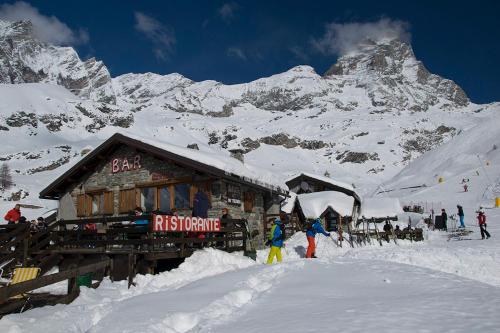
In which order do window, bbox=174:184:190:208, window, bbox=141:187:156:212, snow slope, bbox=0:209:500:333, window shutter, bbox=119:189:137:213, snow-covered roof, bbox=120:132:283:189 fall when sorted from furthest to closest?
window shutter, bbox=119:189:137:213
window, bbox=141:187:156:212
window, bbox=174:184:190:208
snow-covered roof, bbox=120:132:283:189
snow slope, bbox=0:209:500:333

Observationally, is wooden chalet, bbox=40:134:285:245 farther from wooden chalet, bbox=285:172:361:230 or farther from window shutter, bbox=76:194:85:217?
wooden chalet, bbox=285:172:361:230

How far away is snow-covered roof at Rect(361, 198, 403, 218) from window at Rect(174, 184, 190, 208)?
23.0m

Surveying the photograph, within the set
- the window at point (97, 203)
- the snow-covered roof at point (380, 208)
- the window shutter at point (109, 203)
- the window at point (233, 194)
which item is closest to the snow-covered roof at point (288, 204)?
the window at point (233, 194)

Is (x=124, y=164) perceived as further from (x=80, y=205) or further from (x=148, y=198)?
(x=80, y=205)

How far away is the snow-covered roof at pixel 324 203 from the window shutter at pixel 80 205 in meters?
14.7

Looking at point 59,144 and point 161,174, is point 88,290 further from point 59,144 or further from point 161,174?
point 59,144

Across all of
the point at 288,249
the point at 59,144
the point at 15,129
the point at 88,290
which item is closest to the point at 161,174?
the point at 288,249

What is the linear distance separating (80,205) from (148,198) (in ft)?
14.7

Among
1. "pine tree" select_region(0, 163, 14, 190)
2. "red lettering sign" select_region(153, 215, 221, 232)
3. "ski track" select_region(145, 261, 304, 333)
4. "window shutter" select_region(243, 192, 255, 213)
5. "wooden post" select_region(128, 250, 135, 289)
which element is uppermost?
"pine tree" select_region(0, 163, 14, 190)

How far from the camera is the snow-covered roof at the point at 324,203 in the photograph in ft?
102

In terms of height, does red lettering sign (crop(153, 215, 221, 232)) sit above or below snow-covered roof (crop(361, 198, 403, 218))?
below

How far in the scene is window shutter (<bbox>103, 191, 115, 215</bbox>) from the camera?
2038 centimetres

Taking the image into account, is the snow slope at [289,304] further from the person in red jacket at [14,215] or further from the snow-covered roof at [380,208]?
the snow-covered roof at [380,208]

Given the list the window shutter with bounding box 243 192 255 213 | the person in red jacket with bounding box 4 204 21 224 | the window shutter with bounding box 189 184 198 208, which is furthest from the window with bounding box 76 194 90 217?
the window shutter with bounding box 243 192 255 213
